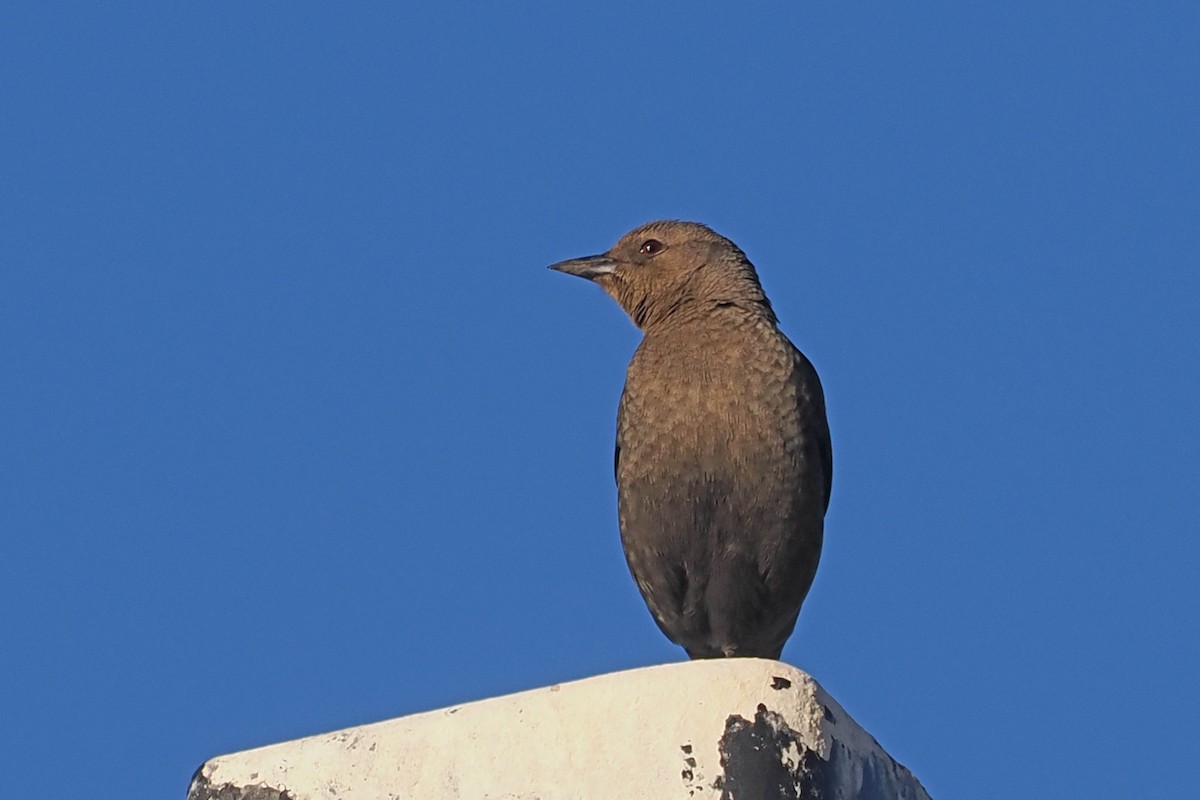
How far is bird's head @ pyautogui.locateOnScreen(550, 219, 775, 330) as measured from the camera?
8.99 m

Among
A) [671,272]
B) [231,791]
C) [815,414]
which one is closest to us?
[231,791]

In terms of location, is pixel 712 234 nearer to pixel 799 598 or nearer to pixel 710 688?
pixel 799 598

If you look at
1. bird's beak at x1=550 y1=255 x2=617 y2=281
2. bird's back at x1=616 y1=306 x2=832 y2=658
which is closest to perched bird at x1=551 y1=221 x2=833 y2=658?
bird's back at x1=616 y1=306 x2=832 y2=658

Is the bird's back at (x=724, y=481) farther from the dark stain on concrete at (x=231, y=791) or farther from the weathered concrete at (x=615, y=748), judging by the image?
the dark stain on concrete at (x=231, y=791)

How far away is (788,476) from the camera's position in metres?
8.04

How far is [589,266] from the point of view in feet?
31.7

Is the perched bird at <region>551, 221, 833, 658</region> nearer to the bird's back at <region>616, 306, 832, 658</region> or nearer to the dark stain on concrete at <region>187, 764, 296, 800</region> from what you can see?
the bird's back at <region>616, 306, 832, 658</region>

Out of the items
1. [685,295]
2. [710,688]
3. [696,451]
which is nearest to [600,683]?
[710,688]

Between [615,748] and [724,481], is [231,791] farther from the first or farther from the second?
[724,481]

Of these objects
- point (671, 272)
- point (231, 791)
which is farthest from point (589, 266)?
point (231, 791)

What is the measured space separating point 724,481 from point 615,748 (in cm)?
357

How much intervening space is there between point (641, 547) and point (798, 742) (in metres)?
3.78

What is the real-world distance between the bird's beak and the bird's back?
109cm

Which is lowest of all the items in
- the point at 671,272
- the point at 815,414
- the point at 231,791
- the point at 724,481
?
the point at 231,791
